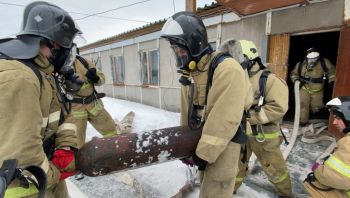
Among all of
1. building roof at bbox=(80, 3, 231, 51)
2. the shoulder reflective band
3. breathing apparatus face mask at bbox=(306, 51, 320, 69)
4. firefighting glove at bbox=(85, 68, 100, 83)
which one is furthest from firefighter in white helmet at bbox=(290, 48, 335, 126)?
firefighting glove at bbox=(85, 68, 100, 83)

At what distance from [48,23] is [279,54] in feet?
15.2

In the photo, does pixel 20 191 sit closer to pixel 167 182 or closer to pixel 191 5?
pixel 167 182

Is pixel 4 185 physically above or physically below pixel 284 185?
above

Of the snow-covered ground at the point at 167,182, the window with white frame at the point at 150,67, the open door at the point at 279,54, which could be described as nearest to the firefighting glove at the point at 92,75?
the snow-covered ground at the point at 167,182

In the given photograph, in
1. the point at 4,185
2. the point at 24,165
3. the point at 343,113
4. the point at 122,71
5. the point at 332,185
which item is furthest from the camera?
the point at 122,71

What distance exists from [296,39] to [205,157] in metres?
8.07

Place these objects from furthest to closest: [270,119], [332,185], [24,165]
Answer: [270,119], [332,185], [24,165]

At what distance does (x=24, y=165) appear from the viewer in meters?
1.23

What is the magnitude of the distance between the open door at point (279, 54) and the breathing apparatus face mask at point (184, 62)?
3.64 metres

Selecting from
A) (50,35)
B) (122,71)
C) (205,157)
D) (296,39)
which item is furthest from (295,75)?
(122,71)

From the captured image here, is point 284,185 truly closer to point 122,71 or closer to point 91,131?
point 91,131

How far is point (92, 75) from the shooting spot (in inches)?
150

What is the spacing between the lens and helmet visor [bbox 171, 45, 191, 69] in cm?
200

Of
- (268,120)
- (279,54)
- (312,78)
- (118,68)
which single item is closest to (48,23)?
(268,120)
